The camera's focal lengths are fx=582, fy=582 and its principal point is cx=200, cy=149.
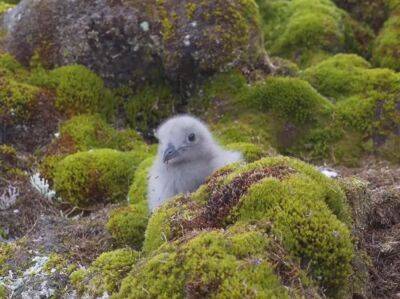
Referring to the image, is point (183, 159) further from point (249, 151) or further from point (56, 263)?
point (56, 263)

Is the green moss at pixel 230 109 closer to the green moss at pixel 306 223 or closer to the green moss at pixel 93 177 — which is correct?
the green moss at pixel 93 177

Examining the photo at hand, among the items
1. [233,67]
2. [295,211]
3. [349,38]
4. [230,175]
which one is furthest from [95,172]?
[349,38]

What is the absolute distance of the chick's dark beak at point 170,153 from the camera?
6398 mm

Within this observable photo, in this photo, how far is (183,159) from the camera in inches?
257

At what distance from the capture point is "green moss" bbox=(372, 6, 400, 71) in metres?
10.9

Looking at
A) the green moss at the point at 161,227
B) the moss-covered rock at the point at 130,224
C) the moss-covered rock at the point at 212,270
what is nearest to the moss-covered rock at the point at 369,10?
the moss-covered rock at the point at 130,224

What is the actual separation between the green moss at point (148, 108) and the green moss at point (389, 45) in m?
4.30

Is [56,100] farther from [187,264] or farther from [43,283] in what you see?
[187,264]

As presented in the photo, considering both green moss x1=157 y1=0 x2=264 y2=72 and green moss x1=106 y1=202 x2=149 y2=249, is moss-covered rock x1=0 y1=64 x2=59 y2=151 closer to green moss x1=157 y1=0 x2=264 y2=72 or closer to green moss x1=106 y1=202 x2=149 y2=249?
green moss x1=157 y1=0 x2=264 y2=72

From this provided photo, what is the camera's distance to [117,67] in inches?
369

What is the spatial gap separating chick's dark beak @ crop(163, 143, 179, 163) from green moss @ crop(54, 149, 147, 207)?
191 cm

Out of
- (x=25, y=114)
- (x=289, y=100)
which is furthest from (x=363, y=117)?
(x=25, y=114)

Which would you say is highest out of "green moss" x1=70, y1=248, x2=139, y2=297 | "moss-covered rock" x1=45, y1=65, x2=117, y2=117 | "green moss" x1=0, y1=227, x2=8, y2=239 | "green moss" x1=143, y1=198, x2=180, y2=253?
"green moss" x1=143, y1=198, x2=180, y2=253

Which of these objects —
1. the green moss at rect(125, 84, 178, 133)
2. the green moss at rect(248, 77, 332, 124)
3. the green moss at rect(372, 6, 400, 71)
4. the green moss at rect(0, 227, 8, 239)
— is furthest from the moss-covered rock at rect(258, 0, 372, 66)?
the green moss at rect(0, 227, 8, 239)
